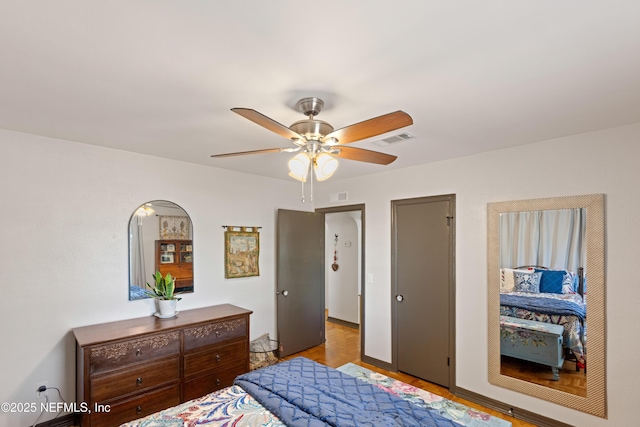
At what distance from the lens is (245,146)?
291 cm

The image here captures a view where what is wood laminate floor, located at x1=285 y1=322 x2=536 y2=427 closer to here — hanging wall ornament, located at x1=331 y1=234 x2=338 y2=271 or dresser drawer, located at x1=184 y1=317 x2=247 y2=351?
hanging wall ornament, located at x1=331 y1=234 x2=338 y2=271

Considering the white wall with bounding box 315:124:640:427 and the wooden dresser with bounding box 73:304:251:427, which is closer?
the white wall with bounding box 315:124:640:427

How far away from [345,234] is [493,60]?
473 centimetres

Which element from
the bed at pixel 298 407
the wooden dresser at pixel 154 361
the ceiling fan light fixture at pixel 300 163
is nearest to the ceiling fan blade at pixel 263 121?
the ceiling fan light fixture at pixel 300 163

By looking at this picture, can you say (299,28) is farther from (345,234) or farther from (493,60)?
(345,234)

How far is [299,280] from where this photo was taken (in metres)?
4.54

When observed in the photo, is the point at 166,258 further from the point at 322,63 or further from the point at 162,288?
the point at 322,63

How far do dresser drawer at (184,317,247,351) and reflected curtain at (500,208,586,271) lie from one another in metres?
2.71

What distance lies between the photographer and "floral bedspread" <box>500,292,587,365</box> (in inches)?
102

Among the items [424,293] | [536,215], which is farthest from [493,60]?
[424,293]

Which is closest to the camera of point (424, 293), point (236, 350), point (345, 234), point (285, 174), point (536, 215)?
point (536, 215)

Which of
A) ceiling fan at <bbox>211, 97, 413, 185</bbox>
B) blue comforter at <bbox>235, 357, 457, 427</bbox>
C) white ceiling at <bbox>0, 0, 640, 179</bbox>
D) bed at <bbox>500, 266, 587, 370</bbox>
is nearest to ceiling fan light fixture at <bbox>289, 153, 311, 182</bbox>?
ceiling fan at <bbox>211, 97, 413, 185</bbox>

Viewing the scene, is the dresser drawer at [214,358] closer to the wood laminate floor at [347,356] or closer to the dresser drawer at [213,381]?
the dresser drawer at [213,381]

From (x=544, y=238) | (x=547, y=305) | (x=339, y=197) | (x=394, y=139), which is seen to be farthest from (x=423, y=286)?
(x=394, y=139)
